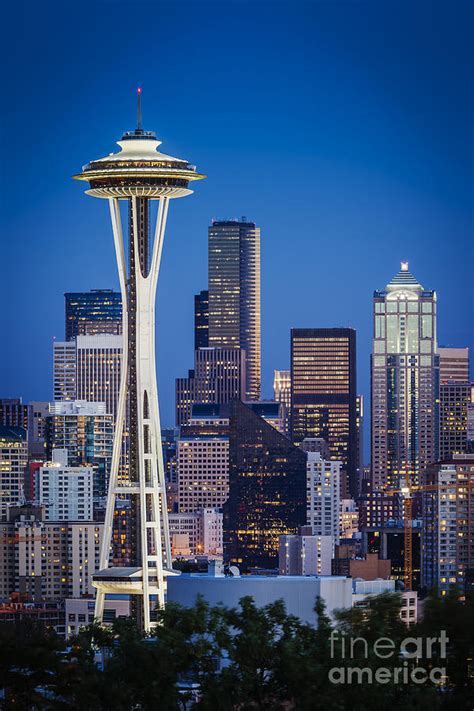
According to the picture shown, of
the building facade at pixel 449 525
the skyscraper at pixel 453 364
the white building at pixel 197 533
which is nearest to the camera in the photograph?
the building facade at pixel 449 525

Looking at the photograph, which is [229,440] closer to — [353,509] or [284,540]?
[353,509]

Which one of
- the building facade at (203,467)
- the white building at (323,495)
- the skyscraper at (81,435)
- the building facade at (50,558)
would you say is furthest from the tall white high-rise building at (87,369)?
the building facade at (50,558)

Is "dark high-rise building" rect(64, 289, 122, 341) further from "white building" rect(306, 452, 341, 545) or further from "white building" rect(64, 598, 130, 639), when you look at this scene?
"white building" rect(64, 598, 130, 639)

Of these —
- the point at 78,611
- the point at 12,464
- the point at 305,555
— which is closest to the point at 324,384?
the point at 12,464

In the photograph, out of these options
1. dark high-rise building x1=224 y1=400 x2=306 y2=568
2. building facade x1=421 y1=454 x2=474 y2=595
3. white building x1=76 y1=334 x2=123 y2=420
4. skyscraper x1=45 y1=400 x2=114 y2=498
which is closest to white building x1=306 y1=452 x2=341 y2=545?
dark high-rise building x1=224 y1=400 x2=306 y2=568

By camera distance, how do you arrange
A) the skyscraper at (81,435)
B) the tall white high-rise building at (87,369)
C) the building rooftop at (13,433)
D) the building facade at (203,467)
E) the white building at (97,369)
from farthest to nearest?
the tall white high-rise building at (87,369) → the white building at (97,369) → the building facade at (203,467) → the building rooftop at (13,433) → the skyscraper at (81,435)

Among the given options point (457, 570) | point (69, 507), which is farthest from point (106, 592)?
point (69, 507)

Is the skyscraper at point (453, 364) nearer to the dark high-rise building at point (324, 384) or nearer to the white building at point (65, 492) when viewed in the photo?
the dark high-rise building at point (324, 384)
